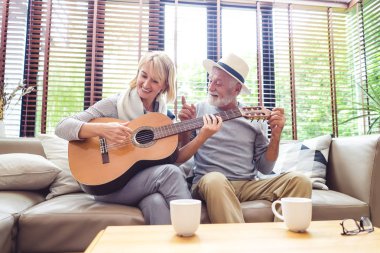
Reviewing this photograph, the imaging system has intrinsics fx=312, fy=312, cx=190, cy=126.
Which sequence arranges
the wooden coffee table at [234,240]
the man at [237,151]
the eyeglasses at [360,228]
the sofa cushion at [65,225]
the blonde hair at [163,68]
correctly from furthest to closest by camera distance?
the blonde hair at [163,68] → the man at [237,151] → the sofa cushion at [65,225] → the eyeglasses at [360,228] → the wooden coffee table at [234,240]

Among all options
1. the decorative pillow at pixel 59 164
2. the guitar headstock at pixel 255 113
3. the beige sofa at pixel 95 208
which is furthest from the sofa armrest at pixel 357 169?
the decorative pillow at pixel 59 164

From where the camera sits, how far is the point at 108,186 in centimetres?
138

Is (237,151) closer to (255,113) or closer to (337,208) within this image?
(255,113)

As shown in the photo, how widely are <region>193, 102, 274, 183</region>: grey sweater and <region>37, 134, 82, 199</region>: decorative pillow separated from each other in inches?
27.1

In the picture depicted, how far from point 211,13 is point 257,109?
1550 mm

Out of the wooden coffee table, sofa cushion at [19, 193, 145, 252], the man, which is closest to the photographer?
the wooden coffee table

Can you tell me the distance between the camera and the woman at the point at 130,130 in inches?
54.2

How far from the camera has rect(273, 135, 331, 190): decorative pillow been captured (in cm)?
189

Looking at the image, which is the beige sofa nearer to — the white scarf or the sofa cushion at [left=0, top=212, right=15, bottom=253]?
the sofa cushion at [left=0, top=212, right=15, bottom=253]

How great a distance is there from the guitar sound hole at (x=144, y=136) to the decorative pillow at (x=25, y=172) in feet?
1.64

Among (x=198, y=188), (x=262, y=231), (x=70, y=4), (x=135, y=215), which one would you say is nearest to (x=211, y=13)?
(x=70, y=4)

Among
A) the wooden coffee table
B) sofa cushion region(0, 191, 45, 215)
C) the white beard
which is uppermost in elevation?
the white beard

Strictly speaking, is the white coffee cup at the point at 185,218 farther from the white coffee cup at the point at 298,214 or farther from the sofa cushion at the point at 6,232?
the sofa cushion at the point at 6,232

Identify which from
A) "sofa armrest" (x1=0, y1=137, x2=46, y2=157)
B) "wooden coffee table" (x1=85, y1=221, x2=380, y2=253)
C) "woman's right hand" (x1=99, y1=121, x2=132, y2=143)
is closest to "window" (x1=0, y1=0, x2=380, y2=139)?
"sofa armrest" (x1=0, y1=137, x2=46, y2=157)
